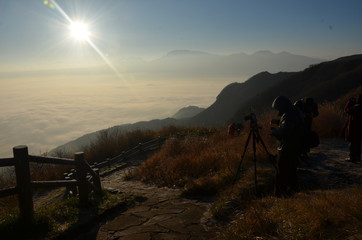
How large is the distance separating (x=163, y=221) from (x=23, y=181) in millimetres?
2694

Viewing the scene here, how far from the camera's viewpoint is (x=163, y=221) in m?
6.52

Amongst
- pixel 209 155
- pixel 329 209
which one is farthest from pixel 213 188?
pixel 329 209

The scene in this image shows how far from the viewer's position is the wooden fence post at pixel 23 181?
5691 mm

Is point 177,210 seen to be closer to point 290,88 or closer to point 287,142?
point 287,142

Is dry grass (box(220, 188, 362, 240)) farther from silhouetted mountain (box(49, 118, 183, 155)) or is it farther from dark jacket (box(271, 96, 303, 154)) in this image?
silhouetted mountain (box(49, 118, 183, 155))

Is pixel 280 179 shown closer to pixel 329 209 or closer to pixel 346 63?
pixel 329 209

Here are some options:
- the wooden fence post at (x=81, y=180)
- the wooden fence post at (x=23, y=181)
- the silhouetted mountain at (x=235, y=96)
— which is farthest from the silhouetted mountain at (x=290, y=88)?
the wooden fence post at (x=23, y=181)

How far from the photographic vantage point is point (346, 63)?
206 feet

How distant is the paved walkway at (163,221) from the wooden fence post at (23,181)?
4.32 feet

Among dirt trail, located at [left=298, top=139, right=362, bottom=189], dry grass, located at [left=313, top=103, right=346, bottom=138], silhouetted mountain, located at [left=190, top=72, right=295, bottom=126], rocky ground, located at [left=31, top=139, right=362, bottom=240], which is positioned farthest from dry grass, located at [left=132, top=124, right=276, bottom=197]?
silhouetted mountain, located at [left=190, top=72, right=295, bottom=126]

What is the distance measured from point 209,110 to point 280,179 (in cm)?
10297

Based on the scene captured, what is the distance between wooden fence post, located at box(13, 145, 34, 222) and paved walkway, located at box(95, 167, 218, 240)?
4.32ft

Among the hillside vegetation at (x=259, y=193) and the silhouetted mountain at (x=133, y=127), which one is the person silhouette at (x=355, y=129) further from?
the silhouetted mountain at (x=133, y=127)

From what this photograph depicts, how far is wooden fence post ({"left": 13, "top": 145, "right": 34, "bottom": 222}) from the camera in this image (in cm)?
569
